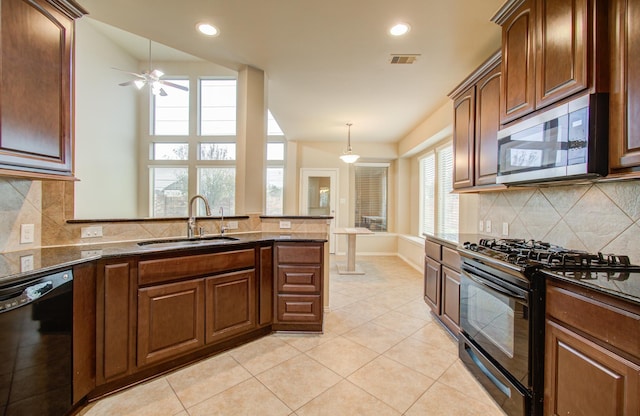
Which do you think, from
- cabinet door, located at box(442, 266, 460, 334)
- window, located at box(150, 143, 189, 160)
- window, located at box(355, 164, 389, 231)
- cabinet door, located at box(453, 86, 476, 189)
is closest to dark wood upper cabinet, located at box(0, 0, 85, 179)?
cabinet door, located at box(442, 266, 460, 334)

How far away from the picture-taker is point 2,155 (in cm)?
140

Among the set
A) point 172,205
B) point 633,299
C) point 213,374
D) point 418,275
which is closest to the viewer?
point 633,299

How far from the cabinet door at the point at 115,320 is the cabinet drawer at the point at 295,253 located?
1156mm

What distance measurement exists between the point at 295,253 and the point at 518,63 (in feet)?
7.51

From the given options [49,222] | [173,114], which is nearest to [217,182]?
[173,114]

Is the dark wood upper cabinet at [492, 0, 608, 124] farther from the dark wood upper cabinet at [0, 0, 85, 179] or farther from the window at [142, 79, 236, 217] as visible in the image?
the window at [142, 79, 236, 217]

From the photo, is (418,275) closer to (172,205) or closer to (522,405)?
(522,405)

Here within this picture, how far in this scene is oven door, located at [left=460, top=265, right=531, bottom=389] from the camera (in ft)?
4.85

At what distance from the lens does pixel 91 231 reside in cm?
212

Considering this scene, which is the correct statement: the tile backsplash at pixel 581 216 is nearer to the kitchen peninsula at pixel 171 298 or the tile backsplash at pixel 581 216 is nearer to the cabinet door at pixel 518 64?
the cabinet door at pixel 518 64

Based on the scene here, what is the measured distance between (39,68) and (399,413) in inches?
117

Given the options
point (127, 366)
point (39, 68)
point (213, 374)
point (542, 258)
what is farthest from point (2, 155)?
point (542, 258)

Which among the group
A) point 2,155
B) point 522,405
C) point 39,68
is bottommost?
point 522,405

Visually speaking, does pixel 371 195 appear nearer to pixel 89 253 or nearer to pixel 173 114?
pixel 173 114
